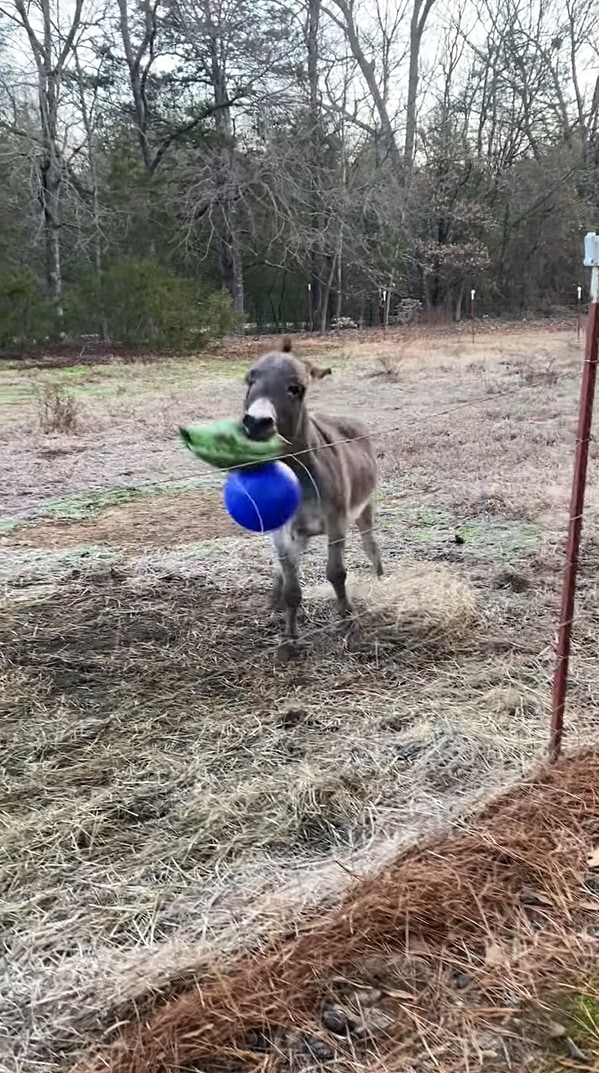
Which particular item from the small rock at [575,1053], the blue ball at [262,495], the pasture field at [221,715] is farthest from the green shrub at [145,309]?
the small rock at [575,1053]

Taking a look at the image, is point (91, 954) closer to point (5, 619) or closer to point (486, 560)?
point (5, 619)

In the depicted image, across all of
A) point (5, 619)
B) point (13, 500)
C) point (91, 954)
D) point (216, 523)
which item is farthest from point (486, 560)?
point (13, 500)

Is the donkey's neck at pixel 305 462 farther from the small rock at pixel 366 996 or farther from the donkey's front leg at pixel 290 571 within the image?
the small rock at pixel 366 996

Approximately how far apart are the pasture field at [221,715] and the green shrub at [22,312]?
13.4m

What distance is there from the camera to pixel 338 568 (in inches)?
172

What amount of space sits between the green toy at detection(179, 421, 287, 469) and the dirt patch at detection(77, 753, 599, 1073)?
1.52 metres

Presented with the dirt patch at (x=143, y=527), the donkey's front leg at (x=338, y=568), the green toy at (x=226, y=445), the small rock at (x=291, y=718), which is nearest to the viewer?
the green toy at (x=226, y=445)

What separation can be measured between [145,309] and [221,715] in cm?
1738

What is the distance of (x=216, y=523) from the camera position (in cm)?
657

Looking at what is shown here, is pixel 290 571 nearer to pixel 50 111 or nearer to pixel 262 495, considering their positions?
pixel 262 495

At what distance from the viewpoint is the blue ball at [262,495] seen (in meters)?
3.21

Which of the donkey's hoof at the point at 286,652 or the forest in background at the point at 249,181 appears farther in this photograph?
the forest in background at the point at 249,181

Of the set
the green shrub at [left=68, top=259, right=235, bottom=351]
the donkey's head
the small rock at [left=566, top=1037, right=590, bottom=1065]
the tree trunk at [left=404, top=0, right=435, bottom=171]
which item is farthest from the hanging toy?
the tree trunk at [left=404, top=0, right=435, bottom=171]

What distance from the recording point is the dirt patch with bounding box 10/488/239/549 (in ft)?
20.0
